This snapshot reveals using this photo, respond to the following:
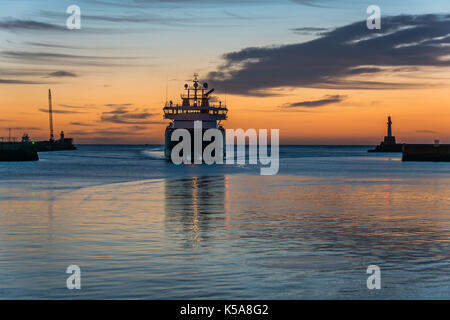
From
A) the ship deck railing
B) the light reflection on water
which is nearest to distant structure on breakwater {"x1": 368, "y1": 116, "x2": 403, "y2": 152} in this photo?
the ship deck railing

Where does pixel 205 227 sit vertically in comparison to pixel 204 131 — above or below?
below

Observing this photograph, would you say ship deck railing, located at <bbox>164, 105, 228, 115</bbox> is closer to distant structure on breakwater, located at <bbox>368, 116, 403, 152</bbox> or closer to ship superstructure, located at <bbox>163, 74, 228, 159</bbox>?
ship superstructure, located at <bbox>163, 74, 228, 159</bbox>

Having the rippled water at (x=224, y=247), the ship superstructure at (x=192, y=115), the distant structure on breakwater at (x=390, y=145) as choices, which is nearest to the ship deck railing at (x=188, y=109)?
the ship superstructure at (x=192, y=115)

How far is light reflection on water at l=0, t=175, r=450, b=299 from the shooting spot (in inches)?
383

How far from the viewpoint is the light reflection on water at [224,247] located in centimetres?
972

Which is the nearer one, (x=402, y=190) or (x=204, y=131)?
(x=402, y=190)

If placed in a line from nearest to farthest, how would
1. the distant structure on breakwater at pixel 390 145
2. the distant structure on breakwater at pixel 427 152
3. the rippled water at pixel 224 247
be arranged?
the rippled water at pixel 224 247, the distant structure on breakwater at pixel 427 152, the distant structure on breakwater at pixel 390 145

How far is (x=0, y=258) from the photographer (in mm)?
12234

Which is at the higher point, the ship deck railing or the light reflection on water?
the ship deck railing

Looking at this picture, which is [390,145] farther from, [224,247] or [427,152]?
[224,247]

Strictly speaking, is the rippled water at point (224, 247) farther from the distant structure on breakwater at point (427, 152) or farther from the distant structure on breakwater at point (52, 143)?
the distant structure on breakwater at point (52, 143)
